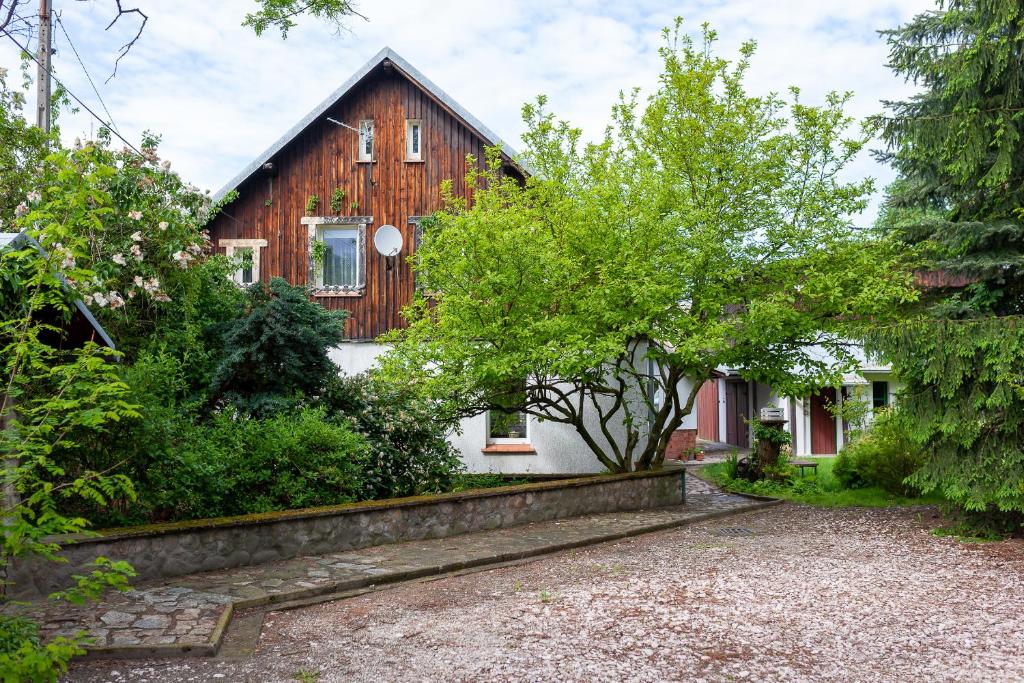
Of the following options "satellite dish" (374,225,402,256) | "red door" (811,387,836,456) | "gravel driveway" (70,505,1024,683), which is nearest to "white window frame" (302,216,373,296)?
"satellite dish" (374,225,402,256)

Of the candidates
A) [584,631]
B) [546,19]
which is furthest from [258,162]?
[584,631]

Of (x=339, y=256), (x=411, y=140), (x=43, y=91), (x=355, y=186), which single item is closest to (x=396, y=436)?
(x=339, y=256)

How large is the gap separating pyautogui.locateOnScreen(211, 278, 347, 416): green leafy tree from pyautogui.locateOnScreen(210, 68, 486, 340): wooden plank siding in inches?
205

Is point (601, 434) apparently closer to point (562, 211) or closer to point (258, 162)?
point (562, 211)

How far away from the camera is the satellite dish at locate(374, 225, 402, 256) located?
16391 millimetres

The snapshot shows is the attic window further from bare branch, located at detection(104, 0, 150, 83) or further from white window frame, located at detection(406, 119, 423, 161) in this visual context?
bare branch, located at detection(104, 0, 150, 83)

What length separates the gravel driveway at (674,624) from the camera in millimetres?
5301

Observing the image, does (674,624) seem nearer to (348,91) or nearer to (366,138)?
(366,138)

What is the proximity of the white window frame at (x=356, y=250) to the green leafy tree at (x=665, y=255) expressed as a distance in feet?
13.7

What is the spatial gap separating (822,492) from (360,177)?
12016 millimetres

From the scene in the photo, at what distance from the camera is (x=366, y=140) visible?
1723 centimetres

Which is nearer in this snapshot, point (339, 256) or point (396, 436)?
point (396, 436)

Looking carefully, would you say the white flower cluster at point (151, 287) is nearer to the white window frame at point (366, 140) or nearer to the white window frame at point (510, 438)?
the white window frame at point (366, 140)

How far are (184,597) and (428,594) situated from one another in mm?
2242
